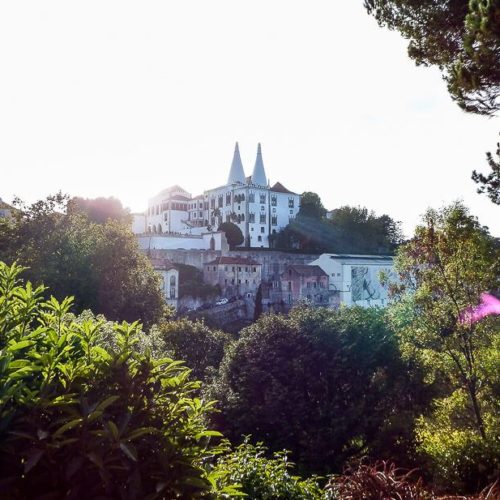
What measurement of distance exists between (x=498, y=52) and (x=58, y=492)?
7389 mm

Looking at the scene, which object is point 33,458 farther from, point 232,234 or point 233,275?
point 232,234

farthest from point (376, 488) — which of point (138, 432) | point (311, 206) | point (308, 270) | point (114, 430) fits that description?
point (311, 206)

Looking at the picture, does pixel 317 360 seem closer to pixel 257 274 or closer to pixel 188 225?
pixel 257 274

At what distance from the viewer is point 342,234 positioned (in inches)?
2719

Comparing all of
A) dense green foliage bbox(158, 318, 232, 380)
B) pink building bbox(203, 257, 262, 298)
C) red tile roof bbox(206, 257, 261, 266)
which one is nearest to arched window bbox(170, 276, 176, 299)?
pink building bbox(203, 257, 262, 298)

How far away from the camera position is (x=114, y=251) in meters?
20.3

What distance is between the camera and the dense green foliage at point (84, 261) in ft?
60.7

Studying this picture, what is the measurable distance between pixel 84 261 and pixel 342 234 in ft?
176

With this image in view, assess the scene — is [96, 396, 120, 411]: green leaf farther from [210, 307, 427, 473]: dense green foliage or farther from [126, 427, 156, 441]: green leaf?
[210, 307, 427, 473]: dense green foliage

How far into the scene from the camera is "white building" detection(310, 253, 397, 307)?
48062 millimetres

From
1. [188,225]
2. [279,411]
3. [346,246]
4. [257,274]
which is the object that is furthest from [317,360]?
[188,225]

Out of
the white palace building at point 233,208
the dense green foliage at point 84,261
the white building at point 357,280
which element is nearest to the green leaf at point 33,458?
the dense green foliage at point 84,261

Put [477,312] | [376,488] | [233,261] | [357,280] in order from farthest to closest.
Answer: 1. [233,261]
2. [357,280]
3. [477,312]
4. [376,488]

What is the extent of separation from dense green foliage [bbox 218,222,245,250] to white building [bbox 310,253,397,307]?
59.3 feet
